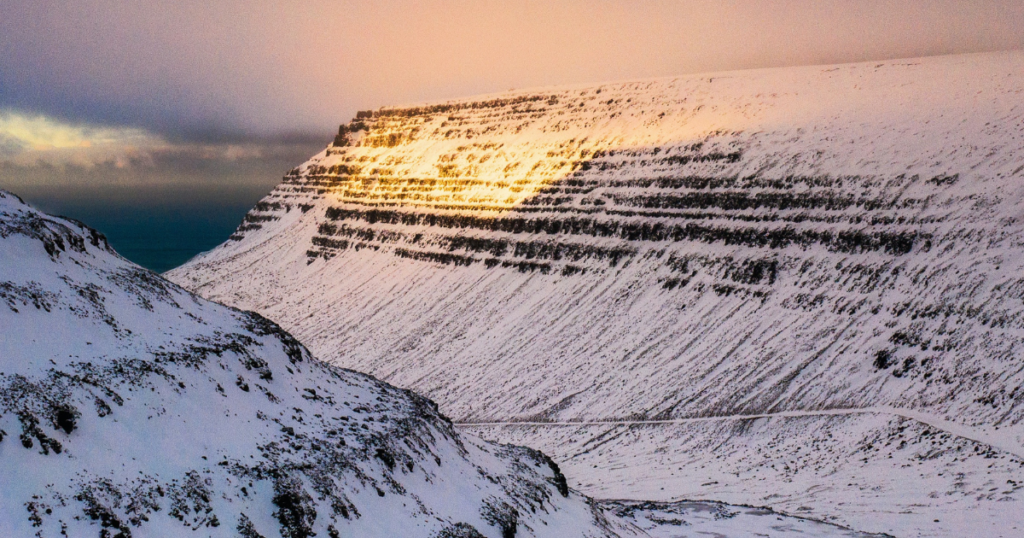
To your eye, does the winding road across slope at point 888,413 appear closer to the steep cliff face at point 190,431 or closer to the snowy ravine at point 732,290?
the snowy ravine at point 732,290

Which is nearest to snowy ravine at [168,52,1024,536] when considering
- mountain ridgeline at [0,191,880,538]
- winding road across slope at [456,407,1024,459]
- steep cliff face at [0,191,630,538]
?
winding road across slope at [456,407,1024,459]

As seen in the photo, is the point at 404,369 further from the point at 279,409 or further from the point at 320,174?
the point at 320,174

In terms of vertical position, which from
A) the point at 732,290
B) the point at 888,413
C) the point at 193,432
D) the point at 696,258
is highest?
the point at 193,432

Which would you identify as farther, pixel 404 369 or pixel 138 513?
pixel 404 369

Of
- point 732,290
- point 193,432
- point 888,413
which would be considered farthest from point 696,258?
point 193,432

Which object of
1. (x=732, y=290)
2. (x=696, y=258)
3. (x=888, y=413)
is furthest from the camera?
(x=696, y=258)

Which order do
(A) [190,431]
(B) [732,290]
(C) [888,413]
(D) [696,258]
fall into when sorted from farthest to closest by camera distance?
1. (D) [696,258]
2. (B) [732,290]
3. (C) [888,413]
4. (A) [190,431]

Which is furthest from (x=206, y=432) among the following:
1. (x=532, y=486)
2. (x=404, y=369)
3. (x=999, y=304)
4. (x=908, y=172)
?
(x=908, y=172)

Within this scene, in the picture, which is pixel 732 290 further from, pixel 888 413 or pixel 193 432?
pixel 193 432

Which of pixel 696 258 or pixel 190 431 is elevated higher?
pixel 190 431
